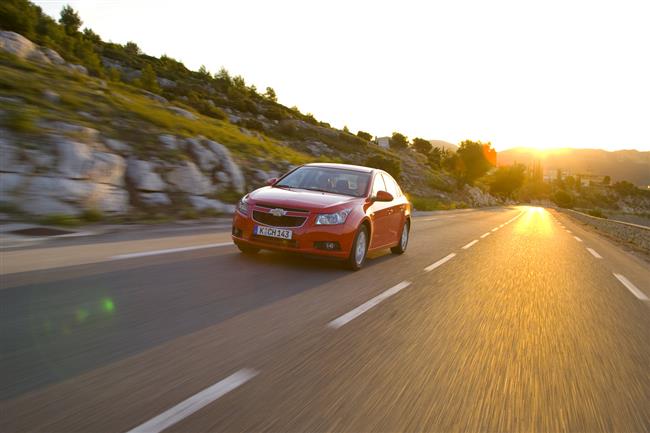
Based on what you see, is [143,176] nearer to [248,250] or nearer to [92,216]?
[92,216]

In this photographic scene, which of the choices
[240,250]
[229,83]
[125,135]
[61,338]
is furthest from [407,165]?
[61,338]

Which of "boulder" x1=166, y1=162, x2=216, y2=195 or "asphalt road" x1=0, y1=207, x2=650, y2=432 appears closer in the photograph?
"asphalt road" x1=0, y1=207, x2=650, y2=432

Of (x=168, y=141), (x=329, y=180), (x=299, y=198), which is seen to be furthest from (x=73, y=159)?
(x=299, y=198)

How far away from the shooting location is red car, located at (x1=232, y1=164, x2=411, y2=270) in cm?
743

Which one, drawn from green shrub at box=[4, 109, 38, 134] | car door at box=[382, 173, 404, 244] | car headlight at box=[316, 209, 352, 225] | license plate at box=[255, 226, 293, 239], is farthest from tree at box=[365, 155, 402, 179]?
license plate at box=[255, 226, 293, 239]

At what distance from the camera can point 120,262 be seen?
691 centimetres

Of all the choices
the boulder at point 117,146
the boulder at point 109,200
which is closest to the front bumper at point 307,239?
the boulder at point 109,200

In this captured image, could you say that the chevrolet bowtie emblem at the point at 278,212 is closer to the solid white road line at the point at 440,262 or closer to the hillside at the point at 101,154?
the solid white road line at the point at 440,262

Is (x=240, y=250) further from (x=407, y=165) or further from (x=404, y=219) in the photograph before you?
(x=407, y=165)

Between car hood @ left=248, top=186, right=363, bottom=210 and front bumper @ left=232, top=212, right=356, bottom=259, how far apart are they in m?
0.29

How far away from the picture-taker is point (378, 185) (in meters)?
9.48

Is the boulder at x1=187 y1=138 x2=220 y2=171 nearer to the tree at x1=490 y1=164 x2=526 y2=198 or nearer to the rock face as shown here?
the rock face

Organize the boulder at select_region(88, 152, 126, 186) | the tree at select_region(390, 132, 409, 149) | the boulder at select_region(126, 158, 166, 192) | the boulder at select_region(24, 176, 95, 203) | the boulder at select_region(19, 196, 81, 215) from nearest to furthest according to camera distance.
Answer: the boulder at select_region(19, 196, 81, 215), the boulder at select_region(24, 176, 95, 203), the boulder at select_region(88, 152, 126, 186), the boulder at select_region(126, 158, 166, 192), the tree at select_region(390, 132, 409, 149)

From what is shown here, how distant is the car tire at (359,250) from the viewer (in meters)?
7.83
